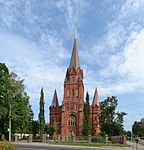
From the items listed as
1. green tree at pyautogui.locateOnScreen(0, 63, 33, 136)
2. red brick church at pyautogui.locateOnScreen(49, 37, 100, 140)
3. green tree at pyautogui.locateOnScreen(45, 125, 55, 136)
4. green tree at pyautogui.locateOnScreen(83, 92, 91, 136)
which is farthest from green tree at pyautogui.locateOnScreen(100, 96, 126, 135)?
green tree at pyautogui.locateOnScreen(0, 63, 33, 136)

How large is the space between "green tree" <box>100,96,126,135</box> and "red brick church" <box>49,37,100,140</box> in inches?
611

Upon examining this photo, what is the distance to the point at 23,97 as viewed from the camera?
2264 inches

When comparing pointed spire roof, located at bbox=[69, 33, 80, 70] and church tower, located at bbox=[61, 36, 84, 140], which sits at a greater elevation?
pointed spire roof, located at bbox=[69, 33, 80, 70]

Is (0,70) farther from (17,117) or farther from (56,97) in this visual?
(56,97)

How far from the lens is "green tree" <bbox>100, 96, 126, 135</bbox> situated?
8362 cm

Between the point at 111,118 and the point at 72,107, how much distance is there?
2156 cm

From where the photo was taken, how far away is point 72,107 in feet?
340

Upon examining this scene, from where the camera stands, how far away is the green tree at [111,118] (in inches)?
3292

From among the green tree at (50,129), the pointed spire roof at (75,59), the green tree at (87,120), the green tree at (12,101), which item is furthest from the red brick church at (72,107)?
the green tree at (12,101)

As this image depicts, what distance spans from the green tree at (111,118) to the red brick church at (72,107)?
50.9 feet

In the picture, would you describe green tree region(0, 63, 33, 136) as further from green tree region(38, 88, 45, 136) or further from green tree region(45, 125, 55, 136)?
green tree region(45, 125, 55, 136)

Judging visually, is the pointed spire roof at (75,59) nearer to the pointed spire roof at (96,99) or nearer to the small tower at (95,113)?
the pointed spire roof at (96,99)

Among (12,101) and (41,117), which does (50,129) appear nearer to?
(41,117)

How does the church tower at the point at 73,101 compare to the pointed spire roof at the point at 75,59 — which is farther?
the pointed spire roof at the point at 75,59
